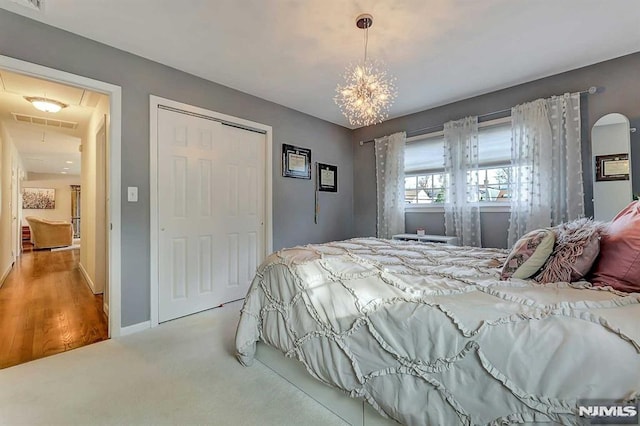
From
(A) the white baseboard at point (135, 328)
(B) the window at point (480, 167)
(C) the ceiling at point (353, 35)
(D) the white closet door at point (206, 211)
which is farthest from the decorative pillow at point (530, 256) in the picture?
(A) the white baseboard at point (135, 328)

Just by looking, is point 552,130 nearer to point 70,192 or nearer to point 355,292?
point 355,292

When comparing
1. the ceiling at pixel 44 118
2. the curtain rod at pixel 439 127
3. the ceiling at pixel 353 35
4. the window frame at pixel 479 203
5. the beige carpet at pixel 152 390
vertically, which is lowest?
the beige carpet at pixel 152 390

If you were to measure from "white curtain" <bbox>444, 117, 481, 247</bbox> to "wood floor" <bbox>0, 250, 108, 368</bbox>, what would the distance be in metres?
3.97

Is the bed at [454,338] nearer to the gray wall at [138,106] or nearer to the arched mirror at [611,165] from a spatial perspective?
the gray wall at [138,106]

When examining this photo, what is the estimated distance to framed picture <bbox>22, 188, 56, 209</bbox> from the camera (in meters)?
10.1

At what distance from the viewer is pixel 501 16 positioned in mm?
2113

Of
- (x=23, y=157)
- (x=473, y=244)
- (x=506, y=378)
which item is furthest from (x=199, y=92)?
(x=23, y=157)

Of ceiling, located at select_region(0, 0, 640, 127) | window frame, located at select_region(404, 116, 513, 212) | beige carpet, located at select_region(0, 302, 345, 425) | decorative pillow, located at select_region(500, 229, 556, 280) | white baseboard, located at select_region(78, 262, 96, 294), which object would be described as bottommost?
beige carpet, located at select_region(0, 302, 345, 425)

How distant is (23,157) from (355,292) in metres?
9.11

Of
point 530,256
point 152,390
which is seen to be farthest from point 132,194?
point 530,256

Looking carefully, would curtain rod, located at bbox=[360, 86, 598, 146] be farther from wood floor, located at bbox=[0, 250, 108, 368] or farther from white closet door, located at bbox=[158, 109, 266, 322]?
wood floor, located at bbox=[0, 250, 108, 368]

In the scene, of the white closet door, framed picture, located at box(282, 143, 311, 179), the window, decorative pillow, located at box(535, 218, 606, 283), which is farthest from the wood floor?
the window

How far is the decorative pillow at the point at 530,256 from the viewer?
1432 mm

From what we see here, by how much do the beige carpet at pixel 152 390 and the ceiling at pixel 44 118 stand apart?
2.33 m
